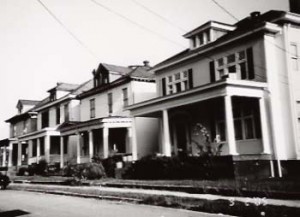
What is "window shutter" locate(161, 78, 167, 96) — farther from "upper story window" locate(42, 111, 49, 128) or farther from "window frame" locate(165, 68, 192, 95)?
"upper story window" locate(42, 111, 49, 128)

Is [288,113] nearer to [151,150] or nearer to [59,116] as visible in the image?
[151,150]

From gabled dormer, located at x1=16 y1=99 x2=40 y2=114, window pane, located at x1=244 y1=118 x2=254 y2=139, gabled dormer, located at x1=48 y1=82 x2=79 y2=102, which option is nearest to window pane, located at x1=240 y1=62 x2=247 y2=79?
window pane, located at x1=244 y1=118 x2=254 y2=139

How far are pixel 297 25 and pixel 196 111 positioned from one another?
7774 mm

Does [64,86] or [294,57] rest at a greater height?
[64,86]

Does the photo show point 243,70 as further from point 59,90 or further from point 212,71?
point 59,90

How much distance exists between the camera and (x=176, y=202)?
417 inches

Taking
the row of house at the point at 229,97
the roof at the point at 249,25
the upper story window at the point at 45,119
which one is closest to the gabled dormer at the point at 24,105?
the upper story window at the point at 45,119

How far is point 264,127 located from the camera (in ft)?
57.6

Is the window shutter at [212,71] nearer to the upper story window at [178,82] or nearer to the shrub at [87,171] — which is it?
the upper story window at [178,82]

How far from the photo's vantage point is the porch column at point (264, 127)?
1744 cm

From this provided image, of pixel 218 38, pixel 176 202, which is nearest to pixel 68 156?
pixel 218 38

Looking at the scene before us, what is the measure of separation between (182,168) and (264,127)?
4620 millimetres

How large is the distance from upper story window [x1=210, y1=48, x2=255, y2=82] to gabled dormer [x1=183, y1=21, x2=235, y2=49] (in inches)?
72.6

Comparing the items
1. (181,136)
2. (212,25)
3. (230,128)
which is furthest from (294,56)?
(181,136)
